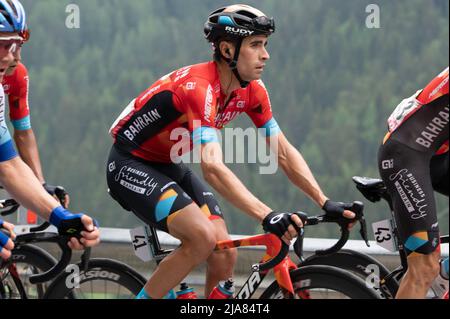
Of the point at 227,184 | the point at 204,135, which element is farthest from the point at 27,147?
the point at 227,184

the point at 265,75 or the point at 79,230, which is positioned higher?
the point at 79,230

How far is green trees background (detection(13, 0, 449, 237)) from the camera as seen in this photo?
358 inches

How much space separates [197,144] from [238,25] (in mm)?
757

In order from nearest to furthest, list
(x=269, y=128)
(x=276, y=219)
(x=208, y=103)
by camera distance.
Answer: (x=276, y=219) → (x=208, y=103) → (x=269, y=128)

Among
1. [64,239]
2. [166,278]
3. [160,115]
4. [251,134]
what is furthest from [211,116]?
[251,134]

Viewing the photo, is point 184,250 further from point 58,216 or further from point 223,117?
point 58,216

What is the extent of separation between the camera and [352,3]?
30.0 feet

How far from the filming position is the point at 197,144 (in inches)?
216

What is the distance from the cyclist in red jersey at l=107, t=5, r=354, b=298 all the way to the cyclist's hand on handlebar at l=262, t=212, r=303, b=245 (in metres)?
0.36

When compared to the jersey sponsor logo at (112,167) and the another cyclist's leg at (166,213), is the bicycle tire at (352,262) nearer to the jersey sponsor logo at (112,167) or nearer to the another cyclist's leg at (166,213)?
the another cyclist's leg at (166,213)

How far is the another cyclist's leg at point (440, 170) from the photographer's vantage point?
220 inches

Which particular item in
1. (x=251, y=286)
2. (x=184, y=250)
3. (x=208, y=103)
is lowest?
(x=251, y=286)

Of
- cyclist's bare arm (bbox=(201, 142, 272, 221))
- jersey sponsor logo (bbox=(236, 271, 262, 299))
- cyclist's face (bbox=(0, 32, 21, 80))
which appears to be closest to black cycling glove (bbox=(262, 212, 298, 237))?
cyclist's bare arm (bbox=(201, 142, 272, 221))

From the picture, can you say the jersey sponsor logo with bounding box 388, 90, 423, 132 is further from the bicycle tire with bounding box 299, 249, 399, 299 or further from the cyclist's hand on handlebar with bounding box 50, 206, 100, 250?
the cyclist's hand on handlebar with bounding box 50, 206, 100, 250
